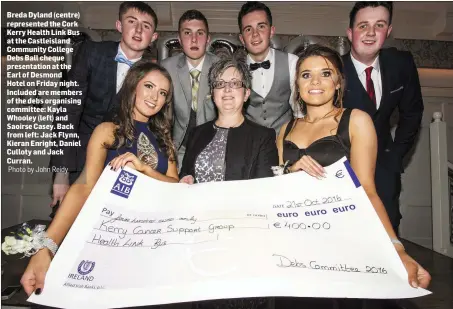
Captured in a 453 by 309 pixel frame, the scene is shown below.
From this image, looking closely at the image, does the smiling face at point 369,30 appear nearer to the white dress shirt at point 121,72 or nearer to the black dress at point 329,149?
the black dress at point 329,149

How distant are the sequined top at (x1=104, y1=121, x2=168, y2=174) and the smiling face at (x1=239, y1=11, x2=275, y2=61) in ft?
1.35

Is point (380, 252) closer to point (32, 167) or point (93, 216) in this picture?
point (93, 216)

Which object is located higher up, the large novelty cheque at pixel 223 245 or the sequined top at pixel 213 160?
the sequined top at pixel 213 160

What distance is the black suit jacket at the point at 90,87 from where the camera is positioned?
32.6 inches

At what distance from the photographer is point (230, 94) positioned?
796 mm

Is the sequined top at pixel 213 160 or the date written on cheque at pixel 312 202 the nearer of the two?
the date written on cheque at pixel 312 202

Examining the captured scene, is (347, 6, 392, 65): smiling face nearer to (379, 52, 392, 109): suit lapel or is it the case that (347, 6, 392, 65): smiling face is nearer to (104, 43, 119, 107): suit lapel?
(379, 52, 392, 109): suit lapel

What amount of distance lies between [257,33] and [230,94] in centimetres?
31

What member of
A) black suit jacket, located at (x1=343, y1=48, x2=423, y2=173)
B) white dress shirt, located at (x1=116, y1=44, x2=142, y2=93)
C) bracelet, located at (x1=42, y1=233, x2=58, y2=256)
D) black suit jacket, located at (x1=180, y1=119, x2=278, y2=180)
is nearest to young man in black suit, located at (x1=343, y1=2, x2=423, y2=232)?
black suit jacket, located at (x1=343, y1=48, x2=423, y2=173)

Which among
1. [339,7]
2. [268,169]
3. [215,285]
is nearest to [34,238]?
[215,285]

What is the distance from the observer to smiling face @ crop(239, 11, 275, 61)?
3.25 ft

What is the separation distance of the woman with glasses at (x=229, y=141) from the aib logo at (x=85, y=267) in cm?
26

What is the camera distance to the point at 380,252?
534 millimetres

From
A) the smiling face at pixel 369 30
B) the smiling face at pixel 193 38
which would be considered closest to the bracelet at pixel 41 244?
the smiling face at pixel 193 38
